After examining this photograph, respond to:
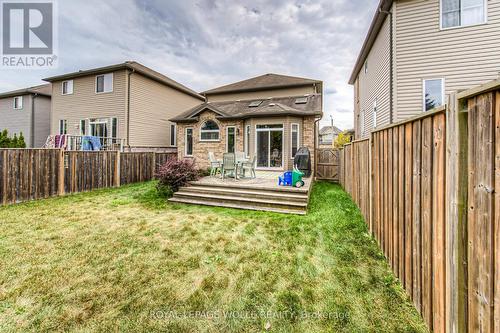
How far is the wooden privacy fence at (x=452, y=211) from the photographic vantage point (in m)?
1.31

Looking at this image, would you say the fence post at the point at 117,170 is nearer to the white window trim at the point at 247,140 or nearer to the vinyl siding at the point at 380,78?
the white window trim at the point at 247,140

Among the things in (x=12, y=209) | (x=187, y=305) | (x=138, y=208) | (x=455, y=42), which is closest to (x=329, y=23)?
(x=455, y=42)

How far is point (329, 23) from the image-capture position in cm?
1154

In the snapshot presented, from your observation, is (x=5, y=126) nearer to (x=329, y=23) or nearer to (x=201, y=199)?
(x=201, y=199)

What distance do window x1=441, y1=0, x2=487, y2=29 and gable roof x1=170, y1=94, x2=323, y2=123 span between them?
5451mm

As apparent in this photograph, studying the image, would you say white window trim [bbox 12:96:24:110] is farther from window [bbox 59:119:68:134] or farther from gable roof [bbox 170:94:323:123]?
gable roof [bbox 170:94:323:123]

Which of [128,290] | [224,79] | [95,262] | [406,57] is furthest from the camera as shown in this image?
[224,79]

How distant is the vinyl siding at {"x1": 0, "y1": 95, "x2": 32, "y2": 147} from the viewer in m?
18.9

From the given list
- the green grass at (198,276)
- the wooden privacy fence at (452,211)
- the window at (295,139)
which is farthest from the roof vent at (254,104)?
the wooden privacy fence at (452,211)

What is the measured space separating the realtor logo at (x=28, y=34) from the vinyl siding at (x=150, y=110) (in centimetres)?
436

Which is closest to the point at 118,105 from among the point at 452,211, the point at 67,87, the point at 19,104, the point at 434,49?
the point at 67,87

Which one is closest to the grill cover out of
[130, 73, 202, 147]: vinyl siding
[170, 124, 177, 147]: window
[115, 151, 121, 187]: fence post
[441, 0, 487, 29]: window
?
[441, 0, 487, 29]: window

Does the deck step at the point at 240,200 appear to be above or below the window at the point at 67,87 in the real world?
below

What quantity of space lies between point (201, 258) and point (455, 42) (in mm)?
10543
